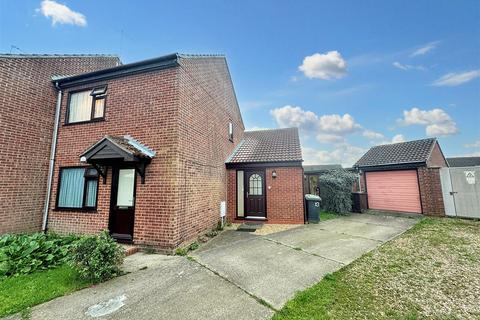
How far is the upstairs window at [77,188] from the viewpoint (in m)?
6.97

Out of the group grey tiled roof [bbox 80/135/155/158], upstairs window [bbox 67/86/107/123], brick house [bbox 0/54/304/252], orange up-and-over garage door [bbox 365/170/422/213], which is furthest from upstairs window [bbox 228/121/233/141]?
orange up-and-over garage door [bbox 365/170/422/213]

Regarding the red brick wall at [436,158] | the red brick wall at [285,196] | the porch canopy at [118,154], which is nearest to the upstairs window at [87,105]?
the porch canopy at [118,154]

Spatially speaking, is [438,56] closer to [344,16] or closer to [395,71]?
[395,71]

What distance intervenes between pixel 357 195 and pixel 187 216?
1203 centimetres

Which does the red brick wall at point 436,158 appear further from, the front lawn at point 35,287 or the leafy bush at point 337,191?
the front lawn at point 35,287

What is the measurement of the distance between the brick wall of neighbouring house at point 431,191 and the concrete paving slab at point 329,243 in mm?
7653

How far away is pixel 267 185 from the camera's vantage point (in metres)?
10.3

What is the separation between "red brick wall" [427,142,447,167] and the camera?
503 inches

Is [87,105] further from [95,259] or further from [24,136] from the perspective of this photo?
[95,259]

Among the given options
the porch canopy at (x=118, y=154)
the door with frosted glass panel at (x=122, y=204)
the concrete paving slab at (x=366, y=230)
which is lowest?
the concrete paving slab at (x=366, y=230)

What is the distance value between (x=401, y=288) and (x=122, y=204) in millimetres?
7526

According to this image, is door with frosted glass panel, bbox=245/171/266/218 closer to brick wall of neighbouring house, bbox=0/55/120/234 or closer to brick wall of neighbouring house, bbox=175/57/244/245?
brick wall of neighbouring house, bbox=175/57/244/245

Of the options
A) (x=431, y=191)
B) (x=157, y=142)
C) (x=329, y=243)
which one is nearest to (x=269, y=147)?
(x=329, y=243)

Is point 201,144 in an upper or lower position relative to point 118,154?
upper
